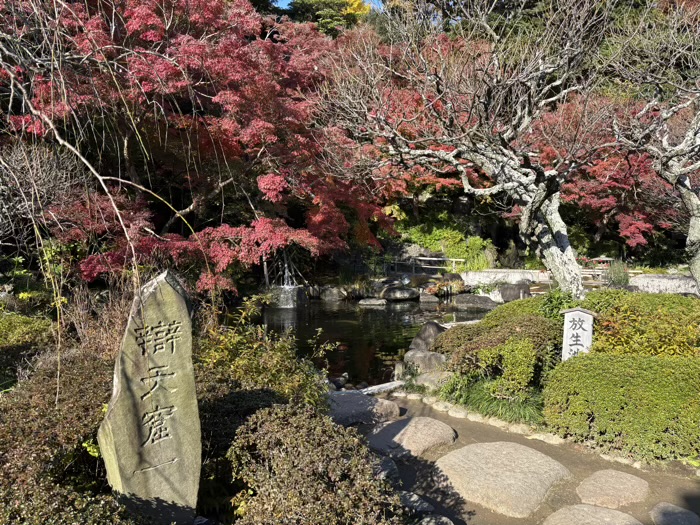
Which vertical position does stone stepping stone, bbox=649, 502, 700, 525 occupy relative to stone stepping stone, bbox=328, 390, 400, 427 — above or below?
below

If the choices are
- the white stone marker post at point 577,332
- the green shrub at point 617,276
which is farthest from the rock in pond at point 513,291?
the white stone marker post at point 577,332

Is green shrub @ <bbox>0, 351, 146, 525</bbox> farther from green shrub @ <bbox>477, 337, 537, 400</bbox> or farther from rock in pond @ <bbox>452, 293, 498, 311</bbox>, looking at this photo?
rock in pond @ <bbox>452, 293, 498, 311</bbox>

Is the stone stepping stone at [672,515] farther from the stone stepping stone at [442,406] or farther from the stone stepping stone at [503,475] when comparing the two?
the stone stepping stone at [442,406]


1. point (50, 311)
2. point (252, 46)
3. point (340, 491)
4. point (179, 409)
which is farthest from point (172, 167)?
point (340, 491)

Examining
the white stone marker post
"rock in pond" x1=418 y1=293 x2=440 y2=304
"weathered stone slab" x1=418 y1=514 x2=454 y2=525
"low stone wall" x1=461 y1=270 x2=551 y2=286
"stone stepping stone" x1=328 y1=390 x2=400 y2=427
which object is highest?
the white stone marker post

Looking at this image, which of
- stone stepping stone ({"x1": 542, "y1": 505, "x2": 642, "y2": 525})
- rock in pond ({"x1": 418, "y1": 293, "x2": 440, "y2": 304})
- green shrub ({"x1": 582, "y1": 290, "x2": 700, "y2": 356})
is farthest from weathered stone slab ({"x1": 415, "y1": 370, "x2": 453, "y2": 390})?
rock in pond ({"x1": 418, "y1": 293, "x2": 440, "y2": 304})

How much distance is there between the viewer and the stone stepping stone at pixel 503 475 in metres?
4.26

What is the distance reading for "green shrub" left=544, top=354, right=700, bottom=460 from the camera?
505 centimetres

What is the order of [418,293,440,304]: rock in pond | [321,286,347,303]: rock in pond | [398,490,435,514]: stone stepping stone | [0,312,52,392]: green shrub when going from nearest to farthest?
[398,490,435,514]: stone stepping stone
[0,312,52,392]: green shrub
[418,293,440,304]: rock in pond
[321,286,347,303]: rock in pond

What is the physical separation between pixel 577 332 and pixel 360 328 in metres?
6.71

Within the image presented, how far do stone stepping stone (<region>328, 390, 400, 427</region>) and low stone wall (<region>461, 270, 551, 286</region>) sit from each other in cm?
1237

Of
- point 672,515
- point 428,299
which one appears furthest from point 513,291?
point 672,515

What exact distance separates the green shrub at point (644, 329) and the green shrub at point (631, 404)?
0.62 meters

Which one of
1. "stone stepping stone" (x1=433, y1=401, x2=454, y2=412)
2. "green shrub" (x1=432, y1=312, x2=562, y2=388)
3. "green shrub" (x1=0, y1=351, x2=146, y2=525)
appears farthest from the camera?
"stone stepping stone" (x1=433, y1=401, x2=454, y2=412)
